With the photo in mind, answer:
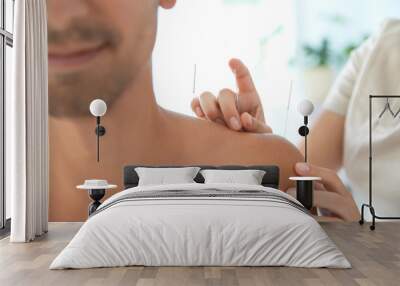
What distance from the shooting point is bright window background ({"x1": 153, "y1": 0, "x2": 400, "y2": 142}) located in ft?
25.5

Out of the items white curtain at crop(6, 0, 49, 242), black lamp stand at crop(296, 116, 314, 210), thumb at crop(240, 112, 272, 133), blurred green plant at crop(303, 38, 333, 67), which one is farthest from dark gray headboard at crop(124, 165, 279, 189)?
blurred green plant at crop(303, 38, 333, 67)

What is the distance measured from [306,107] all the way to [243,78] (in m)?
0.90

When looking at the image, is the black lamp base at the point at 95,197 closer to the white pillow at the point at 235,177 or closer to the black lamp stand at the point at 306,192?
the white pillow at the point at 235,177

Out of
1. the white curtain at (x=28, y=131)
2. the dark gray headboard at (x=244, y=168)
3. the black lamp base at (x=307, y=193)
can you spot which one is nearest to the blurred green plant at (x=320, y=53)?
the dark gray headboard at (x=244, y=168)

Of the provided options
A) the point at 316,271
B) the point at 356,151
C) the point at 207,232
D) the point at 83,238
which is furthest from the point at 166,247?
the point at 356,151

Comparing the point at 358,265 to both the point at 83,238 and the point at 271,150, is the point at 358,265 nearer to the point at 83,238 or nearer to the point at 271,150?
the point at 83,238

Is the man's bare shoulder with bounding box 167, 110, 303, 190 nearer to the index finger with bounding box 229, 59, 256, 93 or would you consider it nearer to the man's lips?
the index finger with bounding box 229, 59, 256, 93

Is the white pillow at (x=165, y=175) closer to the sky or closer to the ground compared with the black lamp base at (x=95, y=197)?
closer to the sky

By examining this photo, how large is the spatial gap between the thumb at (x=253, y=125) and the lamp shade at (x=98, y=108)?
1.73 metres

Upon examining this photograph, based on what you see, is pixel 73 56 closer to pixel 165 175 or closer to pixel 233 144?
pixel 165 175

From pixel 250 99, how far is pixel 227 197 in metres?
2.65

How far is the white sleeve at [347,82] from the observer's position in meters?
7.75

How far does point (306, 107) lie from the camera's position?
743 centimetres

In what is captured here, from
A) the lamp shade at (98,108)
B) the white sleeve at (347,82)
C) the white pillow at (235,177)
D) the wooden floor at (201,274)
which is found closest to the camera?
the wooden floor at (201,274)
